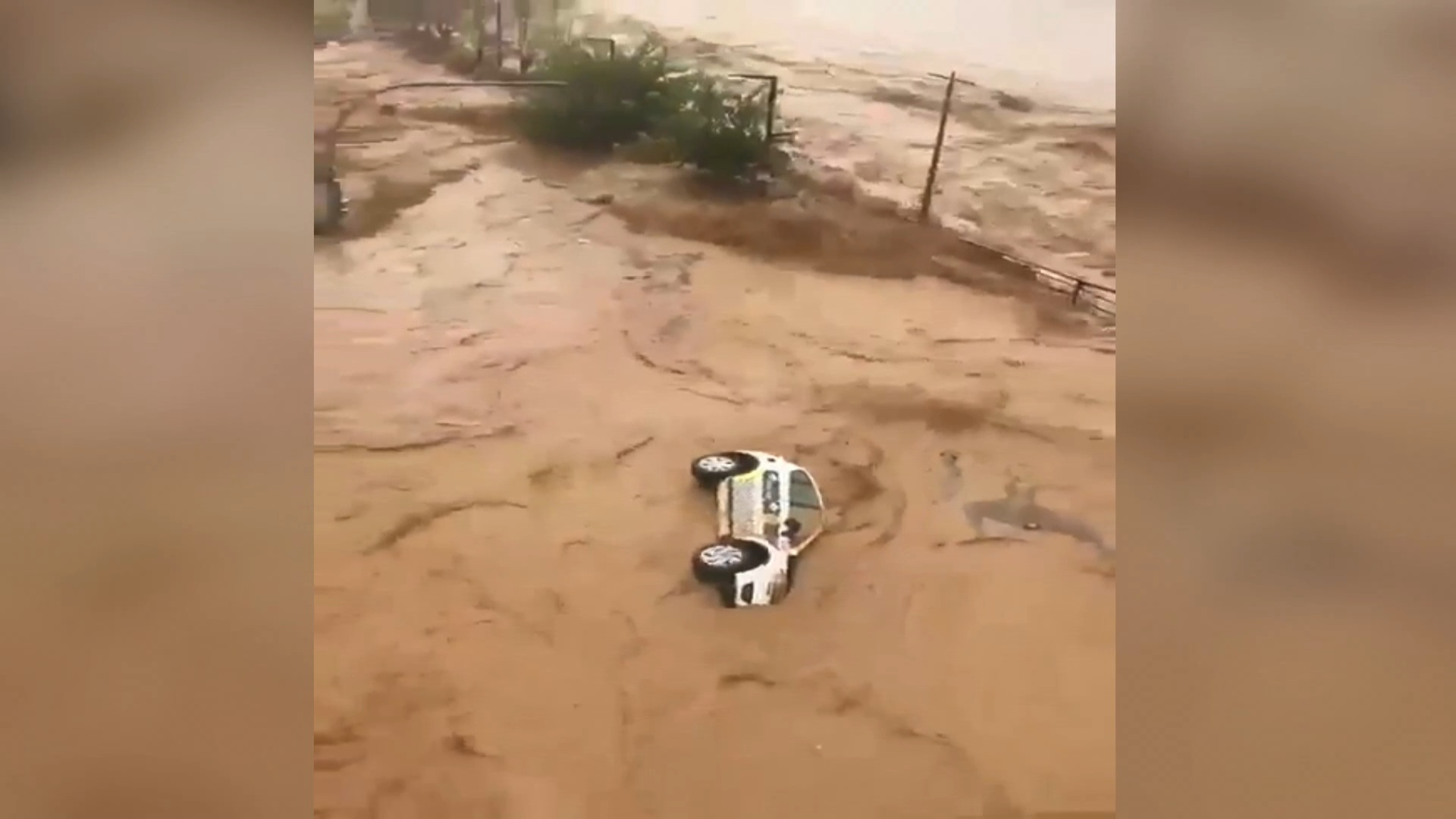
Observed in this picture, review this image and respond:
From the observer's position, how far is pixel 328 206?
0.71 metres

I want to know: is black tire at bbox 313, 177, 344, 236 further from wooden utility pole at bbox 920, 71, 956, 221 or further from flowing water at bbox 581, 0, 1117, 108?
wooden utility pole at bbox 920, 71, 956, 221

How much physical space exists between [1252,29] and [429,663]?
620 mm

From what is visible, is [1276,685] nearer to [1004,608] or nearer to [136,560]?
[1004,608]

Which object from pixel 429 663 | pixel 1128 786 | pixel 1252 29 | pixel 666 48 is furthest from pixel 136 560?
pixel 1252 29

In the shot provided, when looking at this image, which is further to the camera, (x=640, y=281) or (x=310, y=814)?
(x=640, y=281)

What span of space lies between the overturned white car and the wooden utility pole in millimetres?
192

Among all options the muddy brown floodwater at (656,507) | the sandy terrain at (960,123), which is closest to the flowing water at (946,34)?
the sandy terrain at (960,123)

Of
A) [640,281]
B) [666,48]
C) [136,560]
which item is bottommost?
[136,560]

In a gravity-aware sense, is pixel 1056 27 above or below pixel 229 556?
above

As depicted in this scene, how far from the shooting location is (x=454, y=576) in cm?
68

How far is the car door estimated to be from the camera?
0.70 m

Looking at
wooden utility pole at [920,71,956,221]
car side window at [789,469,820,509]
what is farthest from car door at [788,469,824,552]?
wooden utility pole at [920,71,956,221]

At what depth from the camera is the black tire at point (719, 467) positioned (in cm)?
70

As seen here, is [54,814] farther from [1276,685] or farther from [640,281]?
[1276,685]
